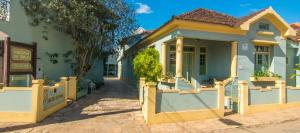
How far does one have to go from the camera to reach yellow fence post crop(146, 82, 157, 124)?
25.9 feet

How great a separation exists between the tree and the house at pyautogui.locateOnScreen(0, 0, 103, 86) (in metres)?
0.57

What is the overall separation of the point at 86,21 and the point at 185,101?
780cm

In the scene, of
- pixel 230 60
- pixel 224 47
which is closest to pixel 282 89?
pixel 230 60

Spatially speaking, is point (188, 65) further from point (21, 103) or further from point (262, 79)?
point (21, 103)

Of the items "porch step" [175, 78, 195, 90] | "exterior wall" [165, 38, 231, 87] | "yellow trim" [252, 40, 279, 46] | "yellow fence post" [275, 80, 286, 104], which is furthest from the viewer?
"exterior wall" [165, 38, 231, 87]

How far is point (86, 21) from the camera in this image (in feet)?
44.2

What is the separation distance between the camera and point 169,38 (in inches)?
506

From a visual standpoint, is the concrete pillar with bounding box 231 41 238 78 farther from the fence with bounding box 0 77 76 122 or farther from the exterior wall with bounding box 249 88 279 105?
the fence with bounding box 0 77 76 122

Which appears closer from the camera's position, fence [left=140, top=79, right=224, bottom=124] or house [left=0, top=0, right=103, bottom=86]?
fence [left=140, top=79, right=224, bottom=124]

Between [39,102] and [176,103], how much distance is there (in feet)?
15.1

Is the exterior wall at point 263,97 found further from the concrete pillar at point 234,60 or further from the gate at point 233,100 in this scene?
the concrete pillar at point 234,60

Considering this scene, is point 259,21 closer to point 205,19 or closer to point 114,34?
point 205,19

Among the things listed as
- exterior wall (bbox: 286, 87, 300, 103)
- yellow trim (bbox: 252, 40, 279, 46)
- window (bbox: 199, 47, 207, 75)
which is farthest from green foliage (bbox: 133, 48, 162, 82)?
exterior wall (bbox: 286, 87, 300, 103)

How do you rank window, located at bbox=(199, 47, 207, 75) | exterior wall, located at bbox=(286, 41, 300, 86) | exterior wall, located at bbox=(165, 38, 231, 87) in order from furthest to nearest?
exterior wall, located at bbox=(286, 41, 300, 86), window, located at bbox=(199, 47, 207, 75), exterior wall, located at bbox=(165, 38, 231, 87)
